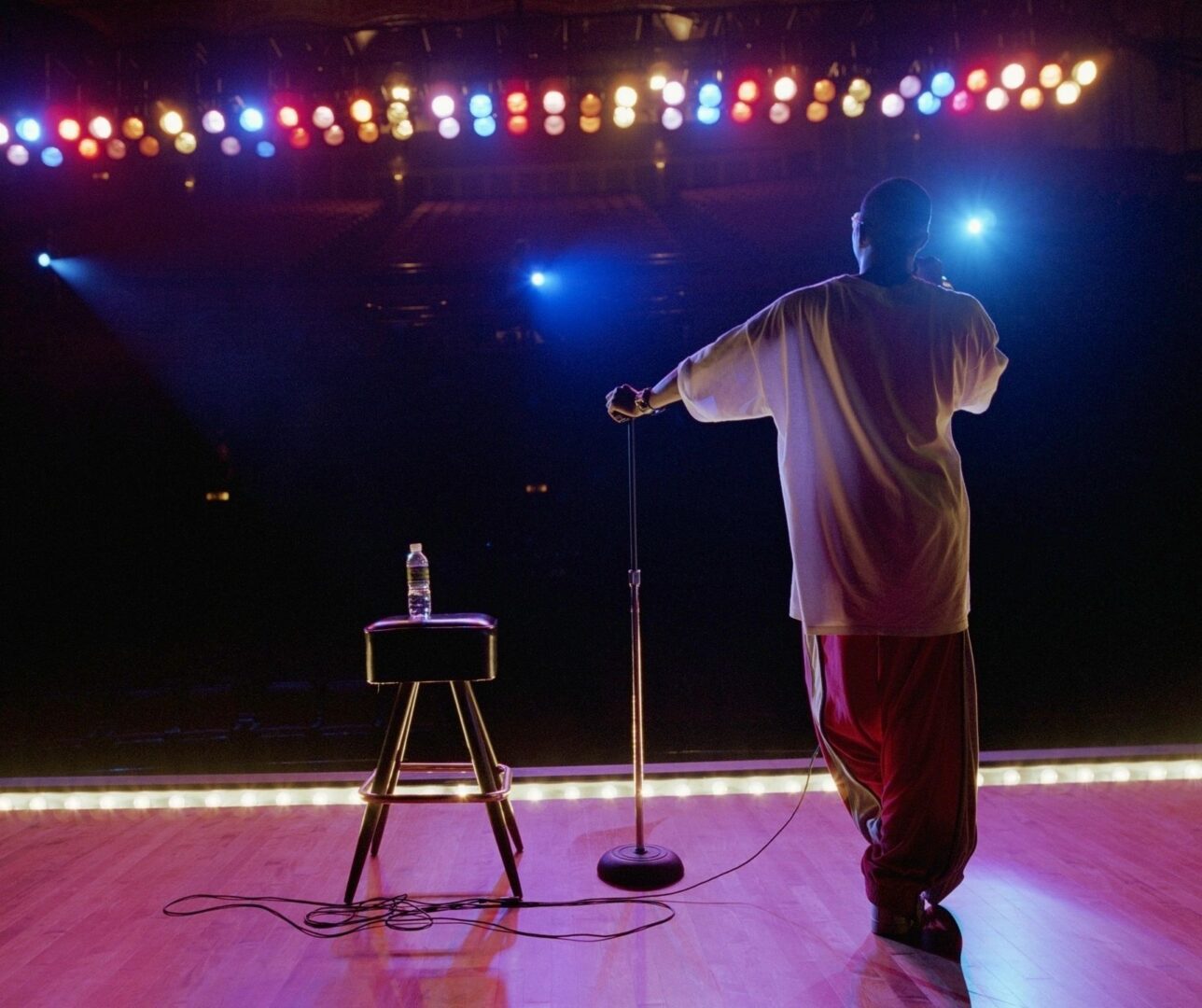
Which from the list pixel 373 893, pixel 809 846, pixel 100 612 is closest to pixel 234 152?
pixel 100 612

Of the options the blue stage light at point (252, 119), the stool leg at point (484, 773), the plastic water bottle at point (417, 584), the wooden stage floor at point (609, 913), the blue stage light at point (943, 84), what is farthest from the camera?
the blue stage light at point (252, 119)

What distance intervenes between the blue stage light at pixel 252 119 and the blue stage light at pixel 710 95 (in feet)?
7.03

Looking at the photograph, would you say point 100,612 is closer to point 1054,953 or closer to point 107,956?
point 107,956

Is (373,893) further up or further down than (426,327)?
further down

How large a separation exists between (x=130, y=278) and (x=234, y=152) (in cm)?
152

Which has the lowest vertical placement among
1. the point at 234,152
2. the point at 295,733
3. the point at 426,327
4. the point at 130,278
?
the point at 295,733

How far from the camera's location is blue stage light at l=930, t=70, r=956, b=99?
12.8ft

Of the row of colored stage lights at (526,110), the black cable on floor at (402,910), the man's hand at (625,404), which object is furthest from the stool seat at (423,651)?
the row of colored stage lights at (526,110)

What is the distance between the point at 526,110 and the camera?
13.2 feet

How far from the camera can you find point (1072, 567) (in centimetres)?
502

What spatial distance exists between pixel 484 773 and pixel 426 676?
32 cm

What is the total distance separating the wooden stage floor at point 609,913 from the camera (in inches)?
69.6

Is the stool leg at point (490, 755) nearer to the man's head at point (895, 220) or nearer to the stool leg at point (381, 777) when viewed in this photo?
the stool leg at point (381, 777)

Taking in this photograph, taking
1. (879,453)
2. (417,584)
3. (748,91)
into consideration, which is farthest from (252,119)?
(879,453)
